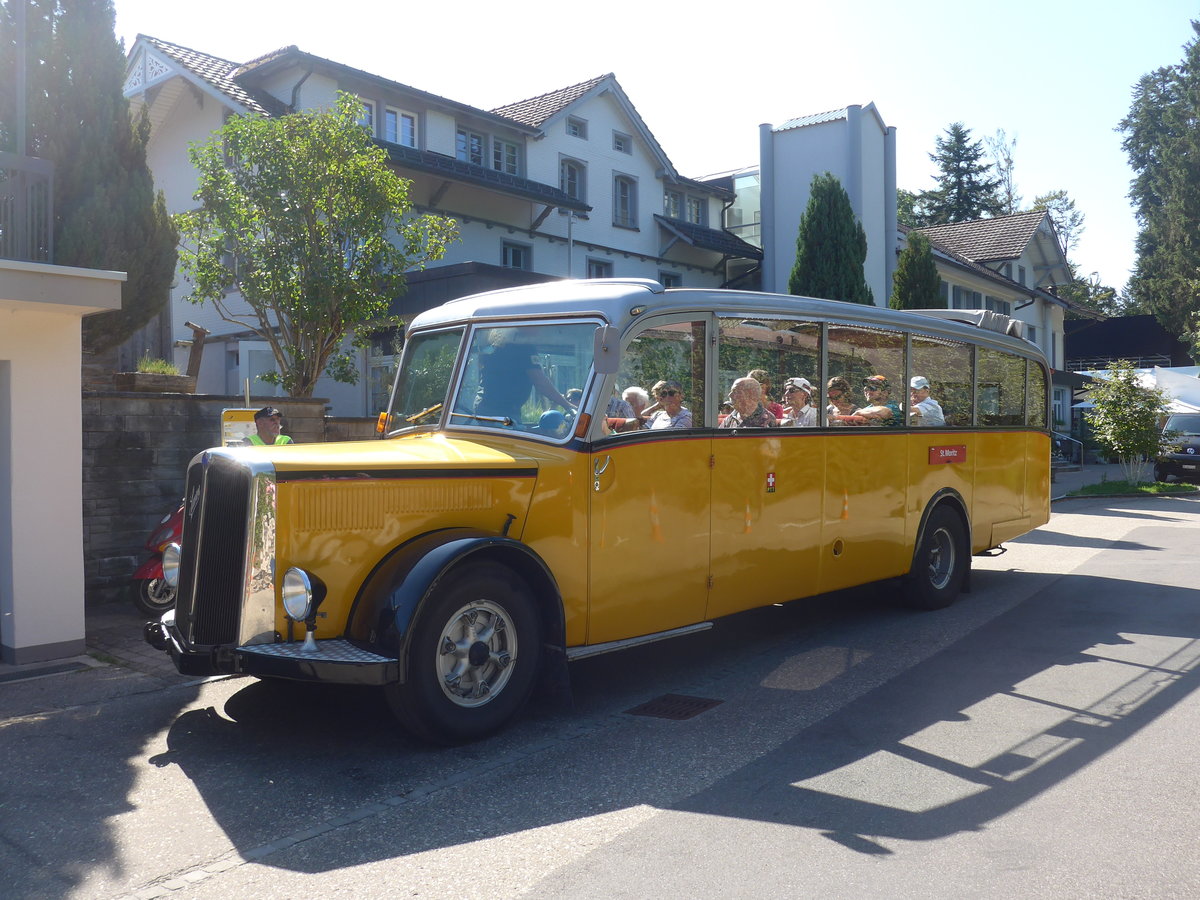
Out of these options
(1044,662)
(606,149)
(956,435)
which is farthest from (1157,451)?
(1044,662)

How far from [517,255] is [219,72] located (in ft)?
25.1

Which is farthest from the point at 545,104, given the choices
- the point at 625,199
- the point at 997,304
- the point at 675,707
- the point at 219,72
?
the point at 675,707

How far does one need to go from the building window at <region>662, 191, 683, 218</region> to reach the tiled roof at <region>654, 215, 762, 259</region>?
0.28 metres

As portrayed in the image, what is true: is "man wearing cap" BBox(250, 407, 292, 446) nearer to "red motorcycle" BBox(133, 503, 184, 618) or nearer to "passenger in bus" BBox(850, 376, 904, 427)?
"red motorcycle" BBox(133, 503, 184, 618)

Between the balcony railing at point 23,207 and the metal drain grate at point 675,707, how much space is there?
5388 millimetres

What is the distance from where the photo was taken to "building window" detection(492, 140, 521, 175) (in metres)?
25.7

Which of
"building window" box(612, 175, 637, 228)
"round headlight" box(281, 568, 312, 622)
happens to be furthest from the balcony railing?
"building window" box(612, 175, 637, 228)

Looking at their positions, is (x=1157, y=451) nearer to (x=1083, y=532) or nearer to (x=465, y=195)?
(x=1083, y=532)

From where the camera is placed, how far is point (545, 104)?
2812 cm

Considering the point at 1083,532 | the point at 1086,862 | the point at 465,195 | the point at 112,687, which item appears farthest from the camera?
the point at 465,195

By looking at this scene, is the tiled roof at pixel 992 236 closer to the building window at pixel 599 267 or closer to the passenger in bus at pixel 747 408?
the building window at pixel 599 267

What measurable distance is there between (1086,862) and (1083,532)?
13.4 m

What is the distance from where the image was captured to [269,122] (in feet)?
42.3

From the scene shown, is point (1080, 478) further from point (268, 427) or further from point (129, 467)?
point (129, 467)
